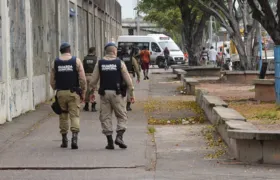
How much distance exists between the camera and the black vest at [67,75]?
12039mm

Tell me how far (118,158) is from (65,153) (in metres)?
1.02

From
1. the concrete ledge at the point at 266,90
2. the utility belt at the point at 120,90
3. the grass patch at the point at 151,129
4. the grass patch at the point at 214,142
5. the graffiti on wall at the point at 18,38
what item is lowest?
the grass patch at the point at 151,129

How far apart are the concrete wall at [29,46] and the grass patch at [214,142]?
4531 mm

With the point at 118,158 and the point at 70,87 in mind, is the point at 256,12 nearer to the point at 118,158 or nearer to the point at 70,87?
the point at 70,87

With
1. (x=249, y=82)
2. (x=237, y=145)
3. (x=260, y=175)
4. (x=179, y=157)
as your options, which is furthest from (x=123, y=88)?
(x=249, y=82)

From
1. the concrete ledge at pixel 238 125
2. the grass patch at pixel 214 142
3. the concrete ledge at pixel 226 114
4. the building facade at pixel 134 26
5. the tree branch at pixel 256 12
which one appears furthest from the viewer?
the building facade at pixel 134 26

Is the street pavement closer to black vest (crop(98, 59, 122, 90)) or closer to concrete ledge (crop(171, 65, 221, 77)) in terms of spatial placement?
black vest (crop(98, 59, 122, 90))

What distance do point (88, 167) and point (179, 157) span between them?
169 cm

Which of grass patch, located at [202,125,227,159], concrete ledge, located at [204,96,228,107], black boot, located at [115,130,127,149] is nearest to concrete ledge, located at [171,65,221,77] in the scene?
concrete ledge, located at [204,96,228,107]

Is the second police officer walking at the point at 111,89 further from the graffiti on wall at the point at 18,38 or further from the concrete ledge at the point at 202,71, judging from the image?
the concrete ledge at the point at 202,71

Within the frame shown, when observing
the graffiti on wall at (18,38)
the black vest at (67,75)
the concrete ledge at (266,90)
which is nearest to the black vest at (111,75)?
the black vest at (67,75)

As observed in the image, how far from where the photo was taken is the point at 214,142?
12.6 m

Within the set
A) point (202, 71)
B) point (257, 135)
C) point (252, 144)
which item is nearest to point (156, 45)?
point (202, 71)

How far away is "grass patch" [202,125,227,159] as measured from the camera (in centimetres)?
1133
